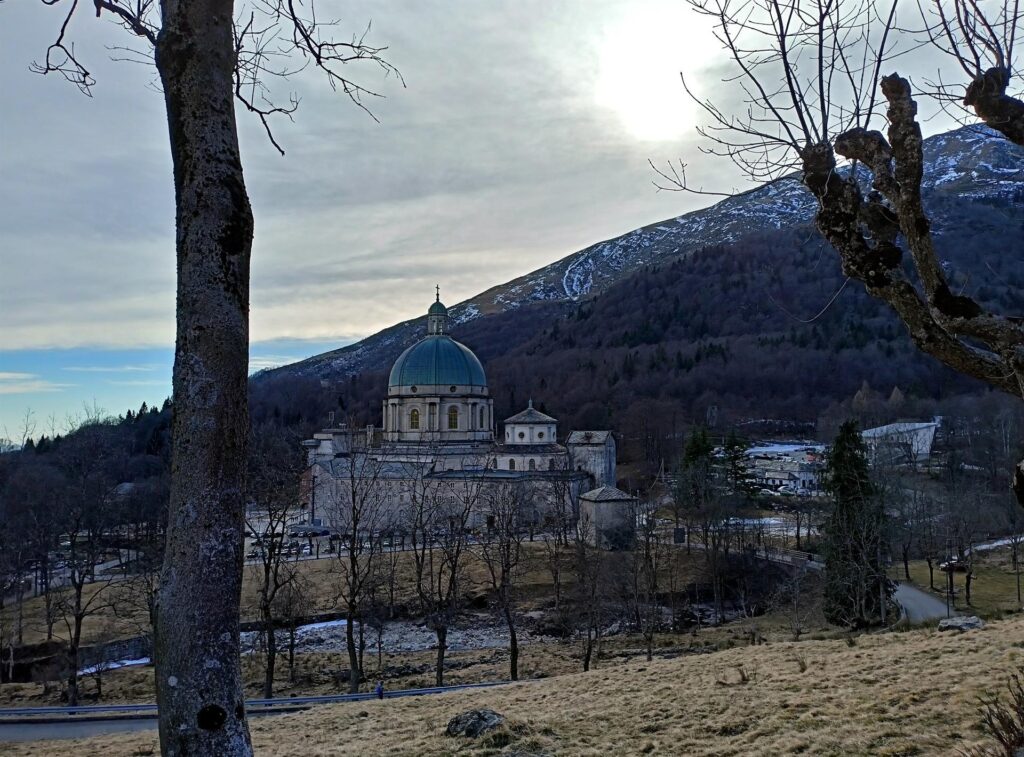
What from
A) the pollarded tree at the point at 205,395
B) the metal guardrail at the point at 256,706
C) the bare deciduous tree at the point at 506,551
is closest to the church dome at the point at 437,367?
the bare deciduous tree at the point at 506,551

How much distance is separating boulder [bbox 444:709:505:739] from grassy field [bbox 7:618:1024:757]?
0.21 meters

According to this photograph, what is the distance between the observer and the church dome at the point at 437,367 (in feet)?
190

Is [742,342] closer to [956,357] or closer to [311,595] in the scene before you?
[311,595]

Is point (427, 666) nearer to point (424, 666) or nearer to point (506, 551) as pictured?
point (424, 666)

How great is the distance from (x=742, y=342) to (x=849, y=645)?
4991 inches

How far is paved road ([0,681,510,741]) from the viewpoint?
16750 millimetres

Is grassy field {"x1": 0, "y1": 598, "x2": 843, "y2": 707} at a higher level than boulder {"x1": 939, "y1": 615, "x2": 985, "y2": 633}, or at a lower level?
lower

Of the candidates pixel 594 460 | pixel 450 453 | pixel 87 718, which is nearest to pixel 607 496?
pixel 594 460

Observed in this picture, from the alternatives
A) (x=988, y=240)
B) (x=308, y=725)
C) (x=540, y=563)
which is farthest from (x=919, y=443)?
(x=988, y=240)

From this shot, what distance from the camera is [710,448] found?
5191cm

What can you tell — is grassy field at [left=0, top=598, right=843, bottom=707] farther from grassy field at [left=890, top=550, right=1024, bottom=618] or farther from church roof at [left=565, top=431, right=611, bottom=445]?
church roof at [left=565, top=431, right=611, bottom=445]

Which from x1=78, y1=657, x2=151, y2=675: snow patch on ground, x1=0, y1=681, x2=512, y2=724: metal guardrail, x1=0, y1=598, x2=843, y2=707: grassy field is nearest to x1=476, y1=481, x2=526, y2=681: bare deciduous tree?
x1=0, y1=598, x2=843, y2=707: grassy field

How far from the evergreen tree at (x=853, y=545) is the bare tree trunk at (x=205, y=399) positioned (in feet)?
83.0

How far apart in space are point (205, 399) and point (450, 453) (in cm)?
5110
